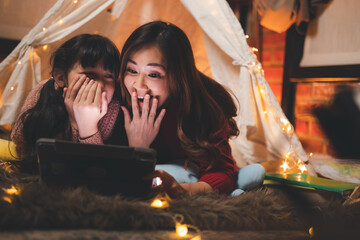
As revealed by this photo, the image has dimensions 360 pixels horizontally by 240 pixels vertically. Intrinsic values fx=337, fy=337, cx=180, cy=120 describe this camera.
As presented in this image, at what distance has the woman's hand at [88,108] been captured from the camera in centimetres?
94

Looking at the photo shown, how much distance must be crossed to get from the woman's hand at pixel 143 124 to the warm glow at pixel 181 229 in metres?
0.27

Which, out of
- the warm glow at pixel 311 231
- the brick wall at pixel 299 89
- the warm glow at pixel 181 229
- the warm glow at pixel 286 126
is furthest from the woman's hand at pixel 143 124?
the brick wall at pixel 299 89

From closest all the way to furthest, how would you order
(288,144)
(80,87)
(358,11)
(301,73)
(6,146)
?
1. (80,87)
2. (6,146)
3. (288,144)
4. (358,11)
5. (301,73)

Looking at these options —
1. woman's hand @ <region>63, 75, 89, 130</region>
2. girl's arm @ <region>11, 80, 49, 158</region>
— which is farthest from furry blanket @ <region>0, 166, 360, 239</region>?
woman's hand @ <region>63, 75, 89, 130</region>

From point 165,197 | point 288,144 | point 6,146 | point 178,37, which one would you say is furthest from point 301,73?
point 6,146

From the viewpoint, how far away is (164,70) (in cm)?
100

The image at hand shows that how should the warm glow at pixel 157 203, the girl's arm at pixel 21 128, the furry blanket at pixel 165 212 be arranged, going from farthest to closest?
the girl's arm at pixel 21 128 < the warm glow at pixel 157 203 < the furry blanket at pixel 165 212

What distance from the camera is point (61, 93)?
3.42 feet

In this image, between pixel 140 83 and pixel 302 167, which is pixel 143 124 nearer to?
pixel 140 83

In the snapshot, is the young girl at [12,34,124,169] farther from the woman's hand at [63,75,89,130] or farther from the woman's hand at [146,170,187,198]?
the woman's hand at [146,170,187,198]

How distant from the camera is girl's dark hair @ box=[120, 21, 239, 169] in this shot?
1.00 m

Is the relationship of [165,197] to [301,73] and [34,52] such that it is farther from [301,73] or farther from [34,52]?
[301,73]

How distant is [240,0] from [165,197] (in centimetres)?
177

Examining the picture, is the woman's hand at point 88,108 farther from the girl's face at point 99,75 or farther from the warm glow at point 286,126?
the warm glow at point 286,126
